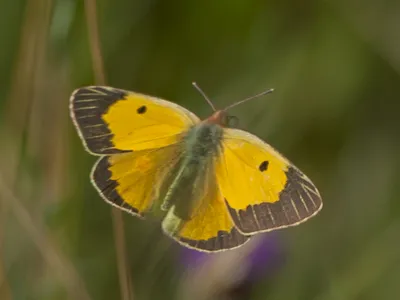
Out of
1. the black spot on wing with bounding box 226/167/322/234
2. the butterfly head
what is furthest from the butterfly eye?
the black spot on wing with bounding box 226/167/322/234

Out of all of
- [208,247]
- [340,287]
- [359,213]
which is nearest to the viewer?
[208,247]

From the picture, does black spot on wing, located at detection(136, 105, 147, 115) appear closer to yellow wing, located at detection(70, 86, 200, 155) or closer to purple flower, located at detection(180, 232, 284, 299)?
yellow wing, located at detection(70, 86, 200, 155)

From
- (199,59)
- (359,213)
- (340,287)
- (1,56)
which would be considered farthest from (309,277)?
(1,56)

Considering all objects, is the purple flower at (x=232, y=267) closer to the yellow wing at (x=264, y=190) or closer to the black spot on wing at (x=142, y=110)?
the yellow wing at (x=264, y=190)

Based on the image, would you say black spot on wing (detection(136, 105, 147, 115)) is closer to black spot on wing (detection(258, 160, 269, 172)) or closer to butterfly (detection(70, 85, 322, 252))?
butterfly (detection(70, 85, 322, 252))

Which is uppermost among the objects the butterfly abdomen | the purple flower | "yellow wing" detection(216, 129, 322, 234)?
the butterfly abdomen

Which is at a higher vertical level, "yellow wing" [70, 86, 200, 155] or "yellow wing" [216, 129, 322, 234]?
"yellow wing" [70, 86, 200, 155]

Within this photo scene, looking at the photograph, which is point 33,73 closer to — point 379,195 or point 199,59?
point 199,59
